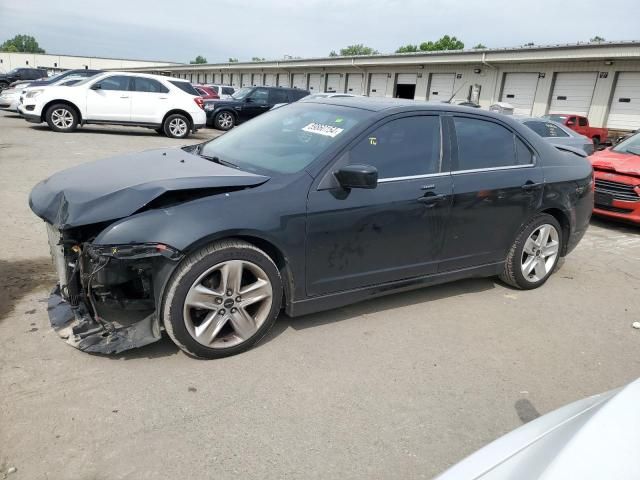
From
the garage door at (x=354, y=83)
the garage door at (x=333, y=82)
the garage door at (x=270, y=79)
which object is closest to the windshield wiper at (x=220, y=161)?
the garage door at (x=354, y=83)

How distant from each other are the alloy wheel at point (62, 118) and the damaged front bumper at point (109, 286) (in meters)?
11.9

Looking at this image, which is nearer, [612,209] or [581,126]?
[612,209]

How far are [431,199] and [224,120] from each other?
1576 centimetres

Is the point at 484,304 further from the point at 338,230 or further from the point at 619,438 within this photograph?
the point at 619,438

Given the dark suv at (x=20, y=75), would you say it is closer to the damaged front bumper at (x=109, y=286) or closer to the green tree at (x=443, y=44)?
the damaged front bumper at (x=109, y=286)

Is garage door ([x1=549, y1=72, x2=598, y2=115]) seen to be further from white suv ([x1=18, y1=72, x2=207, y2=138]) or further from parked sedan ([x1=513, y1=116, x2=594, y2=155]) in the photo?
white suv ([x1=18, y1=72, x2=207, y2=138])

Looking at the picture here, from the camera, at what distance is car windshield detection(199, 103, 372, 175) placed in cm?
360

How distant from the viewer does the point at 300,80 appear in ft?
144

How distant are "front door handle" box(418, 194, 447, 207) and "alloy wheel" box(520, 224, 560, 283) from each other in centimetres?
123

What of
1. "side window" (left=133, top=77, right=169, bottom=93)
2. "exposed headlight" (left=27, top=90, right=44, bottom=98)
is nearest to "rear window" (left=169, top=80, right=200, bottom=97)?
"side window" (left=133, top=77, right=169, bottom=93)

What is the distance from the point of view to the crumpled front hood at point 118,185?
2.97 m

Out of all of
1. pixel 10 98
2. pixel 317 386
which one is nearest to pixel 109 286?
pixel 317 386

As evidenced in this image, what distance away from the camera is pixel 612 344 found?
3.87 m

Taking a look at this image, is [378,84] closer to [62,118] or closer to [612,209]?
[62,118]
